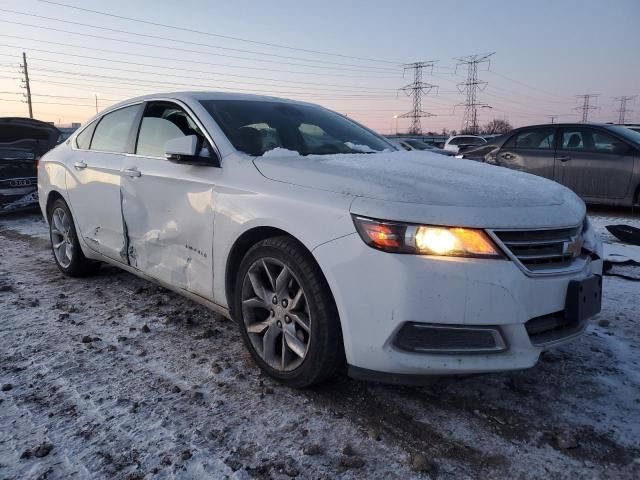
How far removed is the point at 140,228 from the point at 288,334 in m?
→ 1.56

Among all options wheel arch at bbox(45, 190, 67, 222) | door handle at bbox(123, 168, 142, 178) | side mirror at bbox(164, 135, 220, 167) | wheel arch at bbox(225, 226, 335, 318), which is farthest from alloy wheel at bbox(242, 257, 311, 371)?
wheel arch at bbox(45, 190, 67, 222)

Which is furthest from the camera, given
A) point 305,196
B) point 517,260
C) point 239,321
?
point 239,321

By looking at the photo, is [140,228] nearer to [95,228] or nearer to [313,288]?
[95,228]

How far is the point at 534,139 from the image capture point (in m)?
8.73

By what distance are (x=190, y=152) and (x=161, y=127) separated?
79 centimetres

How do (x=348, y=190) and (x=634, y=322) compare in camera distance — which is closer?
(x=348, y=190)

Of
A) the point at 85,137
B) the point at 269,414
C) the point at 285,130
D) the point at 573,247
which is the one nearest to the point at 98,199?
the point at 85,137

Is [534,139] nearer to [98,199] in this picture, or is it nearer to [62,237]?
[98,199]

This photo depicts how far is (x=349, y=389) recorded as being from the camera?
2627 millimetres

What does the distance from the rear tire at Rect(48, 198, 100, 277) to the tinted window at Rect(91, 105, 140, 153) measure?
75 centimetres

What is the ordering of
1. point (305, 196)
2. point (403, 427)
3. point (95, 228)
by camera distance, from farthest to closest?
1. point (95, 228)
2. point (305, 196)
3. point (403, 427)

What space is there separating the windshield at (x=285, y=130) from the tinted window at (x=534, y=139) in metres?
5.77

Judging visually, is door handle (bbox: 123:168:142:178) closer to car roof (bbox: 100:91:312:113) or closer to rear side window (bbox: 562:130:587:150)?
car roof (bbox: 100:91:312:113)

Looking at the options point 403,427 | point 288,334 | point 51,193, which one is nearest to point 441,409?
point 403,427
